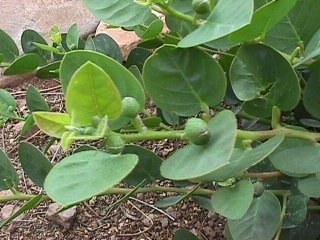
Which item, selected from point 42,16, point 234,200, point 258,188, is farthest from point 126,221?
point 42,16

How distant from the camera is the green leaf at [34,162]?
101cm

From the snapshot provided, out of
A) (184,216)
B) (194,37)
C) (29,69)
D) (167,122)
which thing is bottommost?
(184,216)

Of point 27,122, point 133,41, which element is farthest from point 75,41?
point 133,41

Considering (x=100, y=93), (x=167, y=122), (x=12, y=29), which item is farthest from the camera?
(x=12, y=29)

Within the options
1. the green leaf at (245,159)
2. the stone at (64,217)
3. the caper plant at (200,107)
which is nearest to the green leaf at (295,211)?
the caper plant at (200,107)

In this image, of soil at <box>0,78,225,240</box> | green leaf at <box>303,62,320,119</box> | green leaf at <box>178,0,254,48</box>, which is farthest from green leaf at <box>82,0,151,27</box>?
soil at <box>0,78,225,240</box>

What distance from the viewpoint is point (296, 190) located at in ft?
3.55

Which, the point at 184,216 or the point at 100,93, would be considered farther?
the point at 184,216

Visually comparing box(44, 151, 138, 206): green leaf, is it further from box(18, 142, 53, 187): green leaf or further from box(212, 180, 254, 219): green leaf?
box(18, 142, 53, 187): green leaf

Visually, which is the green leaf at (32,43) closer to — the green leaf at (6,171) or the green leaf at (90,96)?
the green leaf at (6,171)

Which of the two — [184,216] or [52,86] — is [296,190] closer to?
[184,216]

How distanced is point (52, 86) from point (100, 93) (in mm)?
1290

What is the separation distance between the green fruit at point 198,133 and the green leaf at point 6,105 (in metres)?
0.52

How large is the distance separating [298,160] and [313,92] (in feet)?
0.37
